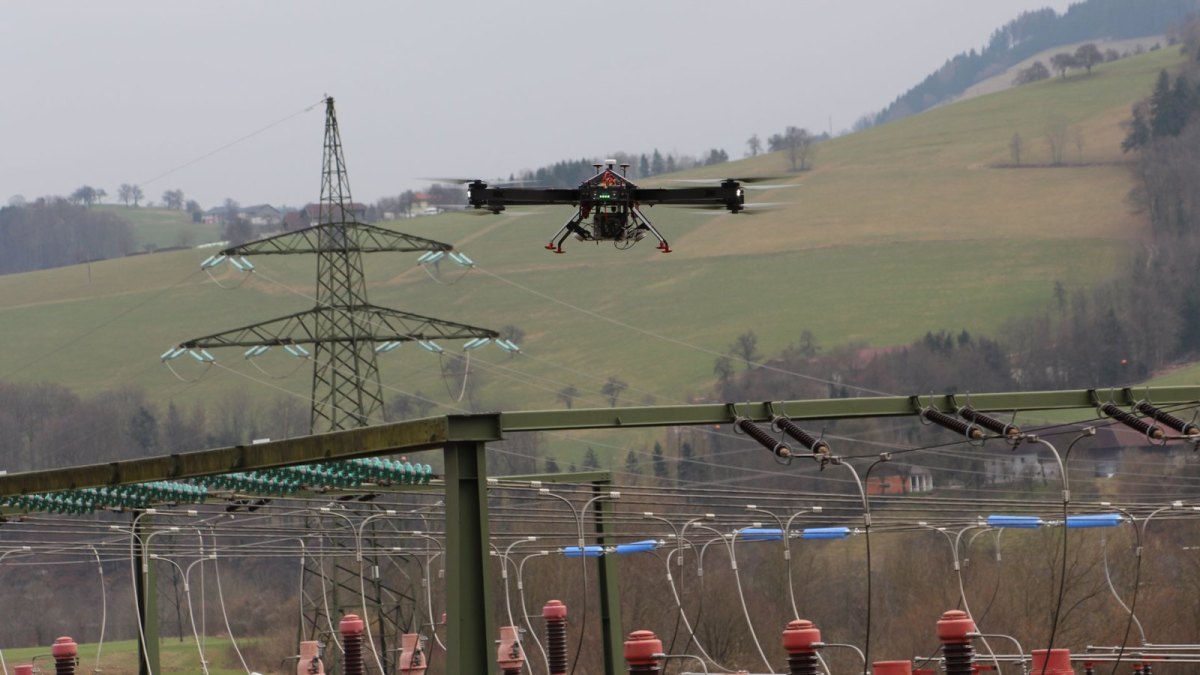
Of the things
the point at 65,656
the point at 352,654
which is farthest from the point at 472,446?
the point at 352,654

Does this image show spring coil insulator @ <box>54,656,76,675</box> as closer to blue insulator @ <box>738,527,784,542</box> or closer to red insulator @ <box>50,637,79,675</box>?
red insulator @ <box>50,637,79,675</box>

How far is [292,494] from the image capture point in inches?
1313

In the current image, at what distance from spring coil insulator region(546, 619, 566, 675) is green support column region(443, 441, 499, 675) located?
16206 mm

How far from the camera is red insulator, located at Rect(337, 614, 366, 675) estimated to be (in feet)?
128

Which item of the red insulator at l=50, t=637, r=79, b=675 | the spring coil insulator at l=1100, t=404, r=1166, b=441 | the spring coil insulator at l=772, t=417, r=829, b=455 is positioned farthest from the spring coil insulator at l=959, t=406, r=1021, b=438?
the red insulator at l=50, t=637, r=79, b=675

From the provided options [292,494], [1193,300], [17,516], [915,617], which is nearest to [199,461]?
[292,494]

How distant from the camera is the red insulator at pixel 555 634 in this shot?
38.0 meters

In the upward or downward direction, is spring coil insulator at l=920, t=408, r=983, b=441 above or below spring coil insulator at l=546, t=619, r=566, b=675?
above

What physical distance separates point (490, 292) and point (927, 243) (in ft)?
134

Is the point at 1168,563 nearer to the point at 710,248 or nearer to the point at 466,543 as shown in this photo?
the point at 466,543

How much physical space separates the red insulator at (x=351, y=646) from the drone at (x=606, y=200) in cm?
960

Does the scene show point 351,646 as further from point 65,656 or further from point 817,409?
point 817,409

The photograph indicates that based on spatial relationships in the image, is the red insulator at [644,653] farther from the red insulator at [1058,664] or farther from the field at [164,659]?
the field at [164,659]

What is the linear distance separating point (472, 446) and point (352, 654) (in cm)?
1863
